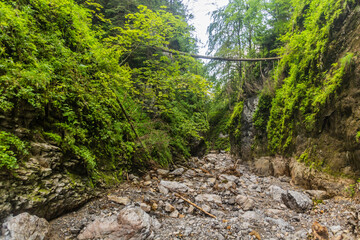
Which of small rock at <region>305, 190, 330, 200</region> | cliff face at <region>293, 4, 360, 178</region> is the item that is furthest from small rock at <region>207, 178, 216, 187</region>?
cliff face at <region>293, 4, 360, 178</region>

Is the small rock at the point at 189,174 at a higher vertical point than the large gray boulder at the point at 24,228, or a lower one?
lower

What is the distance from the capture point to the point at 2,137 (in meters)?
2.33

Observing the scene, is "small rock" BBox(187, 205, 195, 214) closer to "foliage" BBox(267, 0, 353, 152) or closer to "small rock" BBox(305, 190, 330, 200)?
"small rock" BBox(305, 190, 330, 200)

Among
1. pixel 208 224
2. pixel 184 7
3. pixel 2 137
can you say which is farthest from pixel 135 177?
pixel 184 7

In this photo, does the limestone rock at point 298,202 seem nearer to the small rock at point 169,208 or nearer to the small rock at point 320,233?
the small rock at point 320,233

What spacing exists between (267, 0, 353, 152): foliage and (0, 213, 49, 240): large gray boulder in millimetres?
7126

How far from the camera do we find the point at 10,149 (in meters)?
2.46

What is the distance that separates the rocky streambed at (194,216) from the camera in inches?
113

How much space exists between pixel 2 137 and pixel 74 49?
349cm

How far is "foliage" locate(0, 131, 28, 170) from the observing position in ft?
7.17

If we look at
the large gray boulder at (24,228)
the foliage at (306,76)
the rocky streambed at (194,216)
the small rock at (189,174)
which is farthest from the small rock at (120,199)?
the foliage at (306,76)

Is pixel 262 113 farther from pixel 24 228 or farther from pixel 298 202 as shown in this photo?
pixel 24 228

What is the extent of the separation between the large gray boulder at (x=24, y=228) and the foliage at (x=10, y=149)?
69 cm

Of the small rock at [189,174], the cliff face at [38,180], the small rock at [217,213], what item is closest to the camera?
the cliff face at [38,180]
